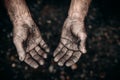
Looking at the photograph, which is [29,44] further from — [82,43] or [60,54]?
[82,43]

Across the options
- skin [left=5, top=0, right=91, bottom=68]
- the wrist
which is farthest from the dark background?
the wrist

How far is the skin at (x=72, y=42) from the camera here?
2557 millimetres

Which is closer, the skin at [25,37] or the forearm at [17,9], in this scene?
the skin at [25,37]

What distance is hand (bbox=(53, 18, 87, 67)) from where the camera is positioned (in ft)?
8.39

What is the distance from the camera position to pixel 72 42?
8.64 ft

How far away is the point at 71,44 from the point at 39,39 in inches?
13.0

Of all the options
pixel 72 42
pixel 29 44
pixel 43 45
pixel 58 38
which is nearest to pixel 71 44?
pixel 72 42

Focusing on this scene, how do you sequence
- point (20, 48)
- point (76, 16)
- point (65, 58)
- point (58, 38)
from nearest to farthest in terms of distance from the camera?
point (20, 48), point (65, 58), point (76, 16), point (58, 38)

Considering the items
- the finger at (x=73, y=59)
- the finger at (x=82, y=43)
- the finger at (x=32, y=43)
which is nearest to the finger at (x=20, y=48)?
the finger at (x=32, y=43)

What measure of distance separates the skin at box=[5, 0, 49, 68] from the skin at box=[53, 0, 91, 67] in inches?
6.4

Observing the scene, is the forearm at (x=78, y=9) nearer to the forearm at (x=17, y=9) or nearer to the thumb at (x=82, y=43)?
the thumb at (x=82, y=43)

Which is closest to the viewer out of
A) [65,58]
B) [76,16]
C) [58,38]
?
[65,58]

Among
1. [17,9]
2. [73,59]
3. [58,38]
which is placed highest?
[17,9]

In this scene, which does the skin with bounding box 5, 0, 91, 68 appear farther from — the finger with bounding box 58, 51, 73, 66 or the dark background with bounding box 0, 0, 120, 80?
the dark background with bounding box 0, 0, 120, 80
